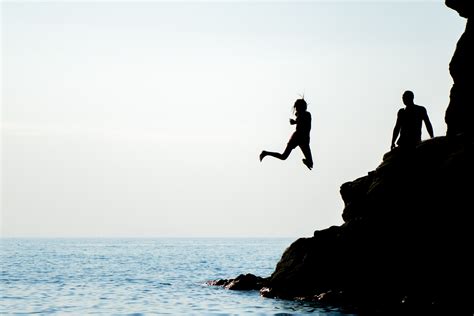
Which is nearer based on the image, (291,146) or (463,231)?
(291,146)

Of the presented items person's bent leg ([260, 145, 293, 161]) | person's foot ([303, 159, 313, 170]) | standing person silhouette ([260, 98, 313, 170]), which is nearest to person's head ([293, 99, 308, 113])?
standing person silhouette ([260, 98, 313, 170])

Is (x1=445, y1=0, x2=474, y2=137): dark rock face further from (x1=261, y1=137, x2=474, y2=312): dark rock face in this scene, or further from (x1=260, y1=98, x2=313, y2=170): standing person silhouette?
(x1=260, y1=98, x2=313, y2=170): standing person silhouette

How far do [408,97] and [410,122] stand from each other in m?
1.16

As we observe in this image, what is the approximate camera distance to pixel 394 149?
30594 millimetres

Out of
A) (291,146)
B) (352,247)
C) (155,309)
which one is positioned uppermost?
(291,146)

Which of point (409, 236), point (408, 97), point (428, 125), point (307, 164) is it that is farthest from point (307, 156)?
point (409, 236)

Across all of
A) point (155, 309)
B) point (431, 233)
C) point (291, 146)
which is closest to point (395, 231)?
point (431, 233)

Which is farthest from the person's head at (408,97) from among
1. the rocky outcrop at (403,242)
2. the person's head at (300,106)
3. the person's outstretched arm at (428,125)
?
the person's head at (300,106)

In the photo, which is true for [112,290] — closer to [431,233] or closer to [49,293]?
[49,293]

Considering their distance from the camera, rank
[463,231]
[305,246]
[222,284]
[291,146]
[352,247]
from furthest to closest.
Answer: [222,284] → [305,246] → [352,247] → [463,231] → [291,146]

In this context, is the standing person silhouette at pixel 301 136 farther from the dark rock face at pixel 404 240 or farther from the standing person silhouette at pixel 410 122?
the dark rock face at pixel 404 240

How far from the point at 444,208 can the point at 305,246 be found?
28.0 ft

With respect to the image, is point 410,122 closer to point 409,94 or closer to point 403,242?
point 409,94

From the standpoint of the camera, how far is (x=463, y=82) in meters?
32.7
